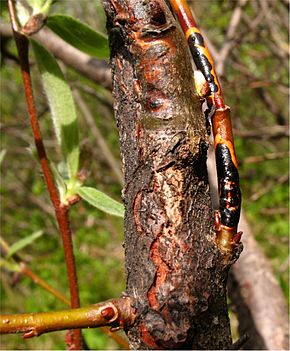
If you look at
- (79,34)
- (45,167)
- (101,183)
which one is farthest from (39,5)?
(101,183)

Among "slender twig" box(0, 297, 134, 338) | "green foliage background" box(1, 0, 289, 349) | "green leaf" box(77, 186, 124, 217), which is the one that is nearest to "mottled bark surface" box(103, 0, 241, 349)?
"slender twig" box(0, 297, 134, 338)

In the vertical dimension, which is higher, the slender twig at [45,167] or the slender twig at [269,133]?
the slender twig at [45,167]

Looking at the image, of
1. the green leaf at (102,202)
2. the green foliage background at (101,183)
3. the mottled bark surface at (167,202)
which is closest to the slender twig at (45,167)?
the green leaf at (102,202)

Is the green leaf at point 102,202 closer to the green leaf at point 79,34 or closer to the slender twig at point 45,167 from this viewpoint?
the slender twig at point 45,167

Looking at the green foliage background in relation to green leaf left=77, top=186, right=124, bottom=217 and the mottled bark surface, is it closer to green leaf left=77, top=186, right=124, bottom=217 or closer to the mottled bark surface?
green leaf left=77, top=186, right=124, bottom=217

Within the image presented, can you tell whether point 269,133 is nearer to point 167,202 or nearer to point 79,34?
point 79,34

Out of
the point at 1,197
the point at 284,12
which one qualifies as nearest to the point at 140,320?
the point at 284,12

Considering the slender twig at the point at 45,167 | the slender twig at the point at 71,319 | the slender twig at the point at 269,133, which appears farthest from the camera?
the slender twig at the point at 269,133
